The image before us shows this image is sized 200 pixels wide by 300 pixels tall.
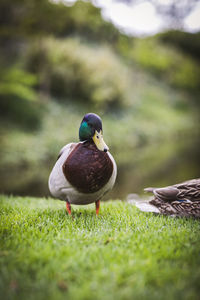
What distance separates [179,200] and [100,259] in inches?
47.8

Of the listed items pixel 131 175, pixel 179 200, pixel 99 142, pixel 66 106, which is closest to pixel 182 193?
pixel 179 200

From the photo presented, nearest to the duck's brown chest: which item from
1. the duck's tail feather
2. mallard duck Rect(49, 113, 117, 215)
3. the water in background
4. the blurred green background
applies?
mallard duck Rect(49, 113, 117, 215)

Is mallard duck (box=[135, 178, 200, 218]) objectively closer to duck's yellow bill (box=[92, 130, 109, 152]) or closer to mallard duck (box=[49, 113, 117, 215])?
mallard duck (box=[49, 113, 117, 215])

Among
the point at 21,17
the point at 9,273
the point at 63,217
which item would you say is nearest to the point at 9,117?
the point at 21,17

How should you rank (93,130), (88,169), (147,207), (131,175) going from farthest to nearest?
(131,175), (147,207), (93,130), (88,169)

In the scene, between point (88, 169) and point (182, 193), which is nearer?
point (88, 169)

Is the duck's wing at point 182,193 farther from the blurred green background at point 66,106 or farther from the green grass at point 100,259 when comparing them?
the blurred green background at point 66,106

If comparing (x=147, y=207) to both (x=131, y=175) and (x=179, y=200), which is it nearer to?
(x=179, y=200)

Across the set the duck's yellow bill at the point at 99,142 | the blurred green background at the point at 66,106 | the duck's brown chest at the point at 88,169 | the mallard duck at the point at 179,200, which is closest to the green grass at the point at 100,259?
the mallard duck at the point at 179,200

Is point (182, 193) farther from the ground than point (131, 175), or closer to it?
farther from the ground

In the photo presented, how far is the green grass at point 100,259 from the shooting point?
1453 millimetres

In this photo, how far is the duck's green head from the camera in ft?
8.14

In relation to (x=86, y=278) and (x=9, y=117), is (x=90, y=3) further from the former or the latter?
(x=86, y=278)

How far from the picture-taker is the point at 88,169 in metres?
2.38
